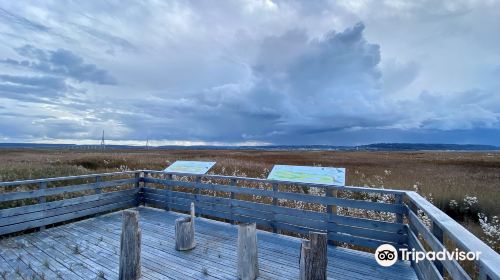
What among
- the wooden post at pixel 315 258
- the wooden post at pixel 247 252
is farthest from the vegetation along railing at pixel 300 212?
the wooden post at pixel 247 252

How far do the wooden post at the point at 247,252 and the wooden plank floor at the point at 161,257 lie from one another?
0.84ft

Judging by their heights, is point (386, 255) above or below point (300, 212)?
below

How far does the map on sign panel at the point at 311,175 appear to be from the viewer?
590 centimetres

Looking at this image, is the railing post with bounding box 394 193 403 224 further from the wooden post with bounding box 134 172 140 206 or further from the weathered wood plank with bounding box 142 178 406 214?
the wooden post with bounding box 134 172 140 206

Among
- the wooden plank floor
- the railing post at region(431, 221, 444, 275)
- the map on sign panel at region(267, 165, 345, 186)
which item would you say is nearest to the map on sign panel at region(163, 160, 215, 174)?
the wooden plank floor

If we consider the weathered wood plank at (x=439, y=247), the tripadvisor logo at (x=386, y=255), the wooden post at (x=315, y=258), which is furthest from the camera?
the tripadvisor logo at (x=386, y=255)

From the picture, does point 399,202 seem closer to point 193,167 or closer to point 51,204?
point 193,167

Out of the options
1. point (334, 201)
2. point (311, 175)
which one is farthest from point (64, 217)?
point (334, 201)

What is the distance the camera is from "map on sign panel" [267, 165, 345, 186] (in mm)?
5898

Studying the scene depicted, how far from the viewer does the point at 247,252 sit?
4.47 meters

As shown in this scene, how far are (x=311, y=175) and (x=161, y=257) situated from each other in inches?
128

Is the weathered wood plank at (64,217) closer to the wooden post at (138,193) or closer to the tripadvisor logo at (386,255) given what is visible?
the wooden post at (138,193)

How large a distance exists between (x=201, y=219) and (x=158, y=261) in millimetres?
2693

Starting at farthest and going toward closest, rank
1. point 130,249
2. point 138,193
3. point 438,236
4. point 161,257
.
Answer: point 138,193 → point 161,257 → point 130,249 → point 438,236
